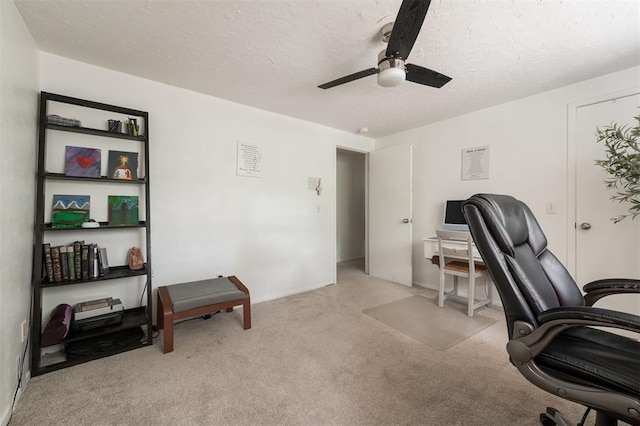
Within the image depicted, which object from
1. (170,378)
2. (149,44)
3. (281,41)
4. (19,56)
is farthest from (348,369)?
(19,56)

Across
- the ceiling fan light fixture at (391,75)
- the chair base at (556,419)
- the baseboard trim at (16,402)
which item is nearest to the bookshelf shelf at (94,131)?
the baseboard trim at (16,402)

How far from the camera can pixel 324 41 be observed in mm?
1727

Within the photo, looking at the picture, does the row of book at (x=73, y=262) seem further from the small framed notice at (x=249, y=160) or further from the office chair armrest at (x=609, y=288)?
the office chair armrest at (x=609, y=288)

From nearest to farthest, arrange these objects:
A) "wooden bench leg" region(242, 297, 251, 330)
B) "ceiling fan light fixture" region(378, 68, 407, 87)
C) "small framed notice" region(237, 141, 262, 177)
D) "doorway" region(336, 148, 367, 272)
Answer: "ceiling fan light fixture" region(378, 68, 407, 87)
"wooden bench leg" region(242, 297, 251, 330)
"small framed notice" region(237, 141, 262, 177)
"doorway" region(336, 148, 367, 272)

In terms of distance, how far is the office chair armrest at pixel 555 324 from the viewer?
0.78 meters

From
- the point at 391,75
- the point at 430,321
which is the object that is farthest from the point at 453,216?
the point at 391,75

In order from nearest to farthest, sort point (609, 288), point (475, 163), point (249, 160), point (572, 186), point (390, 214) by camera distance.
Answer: point (609, 288), point (572, 186), point (249, 160), point (475, 163), point (390, 214)

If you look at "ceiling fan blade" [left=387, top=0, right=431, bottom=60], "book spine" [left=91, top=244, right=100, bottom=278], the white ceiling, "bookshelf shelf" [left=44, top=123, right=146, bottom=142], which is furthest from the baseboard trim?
"ceiling fan blade" [left=387, top=0, right=431, bottom=60]

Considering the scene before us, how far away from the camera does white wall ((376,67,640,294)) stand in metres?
2.40

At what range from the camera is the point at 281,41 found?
173cm

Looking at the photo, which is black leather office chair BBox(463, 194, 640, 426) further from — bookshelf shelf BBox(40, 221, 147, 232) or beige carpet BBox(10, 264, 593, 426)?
bookshelf shelf BBox(40, 221, 147, 232)

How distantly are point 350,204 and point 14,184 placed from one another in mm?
4742

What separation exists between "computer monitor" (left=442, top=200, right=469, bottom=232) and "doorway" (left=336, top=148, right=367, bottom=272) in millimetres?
2349

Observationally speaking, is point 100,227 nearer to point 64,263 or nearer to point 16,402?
point 64,263
